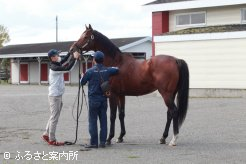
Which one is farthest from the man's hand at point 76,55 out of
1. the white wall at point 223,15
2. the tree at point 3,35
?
the tree at point 3,35

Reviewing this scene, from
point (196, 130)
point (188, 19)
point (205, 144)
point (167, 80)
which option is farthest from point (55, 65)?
point (188, 19)

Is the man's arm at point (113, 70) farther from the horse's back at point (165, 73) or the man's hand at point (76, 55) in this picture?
the horse's back at point (165, 73)

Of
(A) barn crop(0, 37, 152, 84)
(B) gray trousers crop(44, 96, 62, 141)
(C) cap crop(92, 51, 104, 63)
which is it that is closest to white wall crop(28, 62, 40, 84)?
(A) barn crop(0, 37, 152, 84)

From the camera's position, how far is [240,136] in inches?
426

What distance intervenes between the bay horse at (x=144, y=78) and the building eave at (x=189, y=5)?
17.6m

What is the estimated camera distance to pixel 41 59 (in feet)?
152

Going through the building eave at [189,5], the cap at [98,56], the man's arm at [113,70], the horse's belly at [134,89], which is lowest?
the horse's belly at [134,89]

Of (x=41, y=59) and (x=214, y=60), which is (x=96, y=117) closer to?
(x=214, y=60)

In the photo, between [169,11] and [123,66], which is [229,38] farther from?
[123,66]

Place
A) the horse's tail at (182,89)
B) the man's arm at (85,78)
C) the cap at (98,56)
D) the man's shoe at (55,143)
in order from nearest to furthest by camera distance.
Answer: the man's arm at (85,78)
the cap at (98,56)
the man's shoe at (55,143)
the horse's tail at (182,89)

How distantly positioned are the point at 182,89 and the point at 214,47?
1428cm

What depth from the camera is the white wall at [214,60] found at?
908 inches

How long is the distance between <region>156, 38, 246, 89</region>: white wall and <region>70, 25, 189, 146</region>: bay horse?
13.3m

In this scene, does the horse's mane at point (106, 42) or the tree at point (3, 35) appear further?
the tree at point (3, 35)
